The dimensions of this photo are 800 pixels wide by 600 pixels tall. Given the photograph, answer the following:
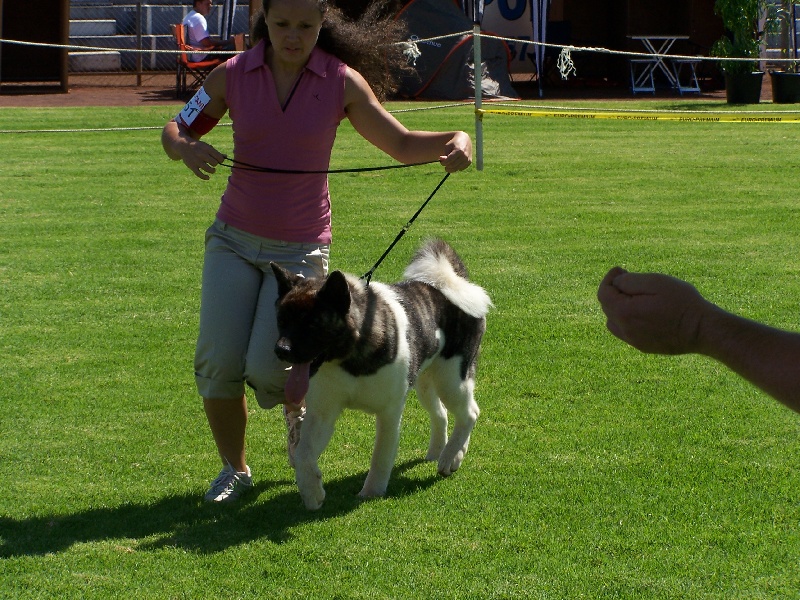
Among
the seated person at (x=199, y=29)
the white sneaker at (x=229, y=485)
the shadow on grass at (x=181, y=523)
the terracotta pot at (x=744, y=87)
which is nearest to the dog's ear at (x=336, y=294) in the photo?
the shadow on grass at (x=181, y=523)

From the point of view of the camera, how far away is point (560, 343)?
6.84 m

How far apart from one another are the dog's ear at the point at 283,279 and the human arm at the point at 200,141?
476 millimetres

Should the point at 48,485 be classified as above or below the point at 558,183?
below

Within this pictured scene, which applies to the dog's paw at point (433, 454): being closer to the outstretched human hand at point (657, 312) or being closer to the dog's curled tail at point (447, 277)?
the dog's curled tail at point (447, 277)

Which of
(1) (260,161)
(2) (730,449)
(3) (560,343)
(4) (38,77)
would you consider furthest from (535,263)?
(4) (38,77)

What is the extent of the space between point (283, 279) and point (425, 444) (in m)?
1.43

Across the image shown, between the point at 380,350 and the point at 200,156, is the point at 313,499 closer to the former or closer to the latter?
the point at 380,350

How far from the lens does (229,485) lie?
473 cm

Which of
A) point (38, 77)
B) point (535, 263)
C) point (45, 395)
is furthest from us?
point (38, 77)

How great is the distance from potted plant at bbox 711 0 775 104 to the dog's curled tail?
16.5 metres

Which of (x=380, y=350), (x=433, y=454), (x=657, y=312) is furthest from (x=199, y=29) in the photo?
(x=657, y=312)

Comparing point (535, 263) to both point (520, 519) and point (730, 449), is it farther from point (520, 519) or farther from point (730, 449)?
point (520, 519)

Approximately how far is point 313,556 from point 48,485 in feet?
4.49

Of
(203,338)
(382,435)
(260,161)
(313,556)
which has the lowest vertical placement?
(313,556)
